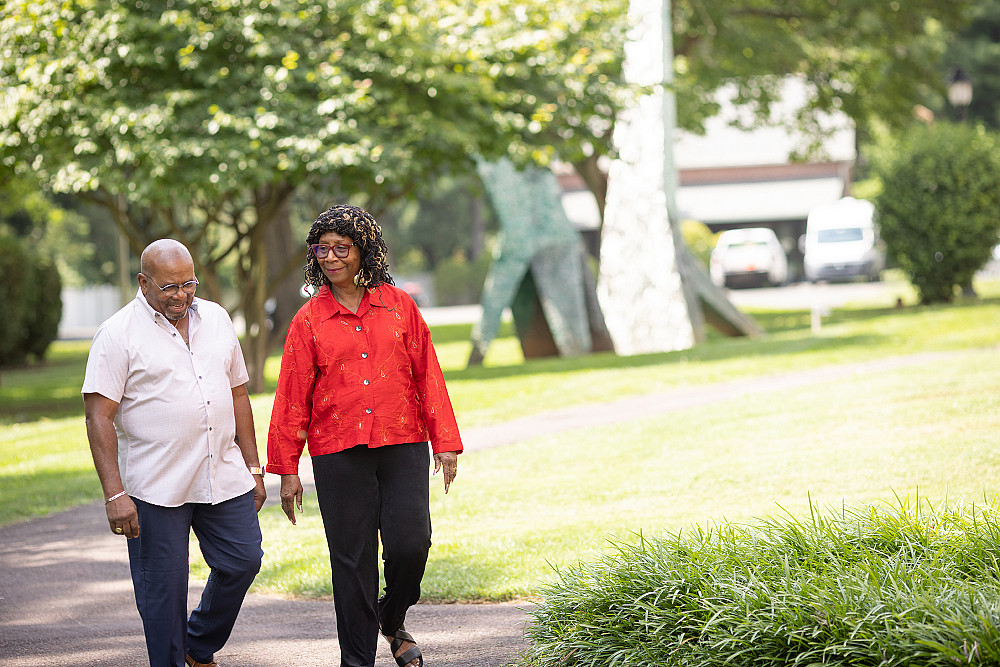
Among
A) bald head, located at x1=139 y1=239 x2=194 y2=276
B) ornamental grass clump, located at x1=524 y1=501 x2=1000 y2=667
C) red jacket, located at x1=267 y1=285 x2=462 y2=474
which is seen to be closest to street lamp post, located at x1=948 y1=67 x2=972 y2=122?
ornamental grass clump, located at x1=524 y1=501 x2=1000 y2=667

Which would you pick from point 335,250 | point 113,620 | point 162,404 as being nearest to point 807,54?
Result: point 113,620

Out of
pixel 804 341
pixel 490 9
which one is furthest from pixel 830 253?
pixel 490 9

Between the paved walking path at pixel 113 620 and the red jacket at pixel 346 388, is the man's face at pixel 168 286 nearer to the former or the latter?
the red jacket at pixel 346 388

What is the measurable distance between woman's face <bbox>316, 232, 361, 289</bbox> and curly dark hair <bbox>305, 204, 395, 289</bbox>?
0.06 feet

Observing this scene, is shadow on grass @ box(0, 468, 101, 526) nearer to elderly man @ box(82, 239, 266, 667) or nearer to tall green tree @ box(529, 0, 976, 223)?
elderly man @ box(82, 239, 266, 667)

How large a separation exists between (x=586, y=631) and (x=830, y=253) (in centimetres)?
3235

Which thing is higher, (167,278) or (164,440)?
(167,278)

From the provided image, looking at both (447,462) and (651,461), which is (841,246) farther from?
(447,462)

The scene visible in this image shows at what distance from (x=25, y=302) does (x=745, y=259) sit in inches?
856

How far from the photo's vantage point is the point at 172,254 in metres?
4.16

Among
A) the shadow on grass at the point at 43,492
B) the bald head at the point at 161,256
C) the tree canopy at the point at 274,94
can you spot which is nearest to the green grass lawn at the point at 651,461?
the shadow on grass at the point at 43,492

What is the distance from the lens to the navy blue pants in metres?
4.12

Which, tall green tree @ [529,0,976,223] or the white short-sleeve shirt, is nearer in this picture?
the white short-sleeve shirt

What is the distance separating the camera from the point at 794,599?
386 centimetres
